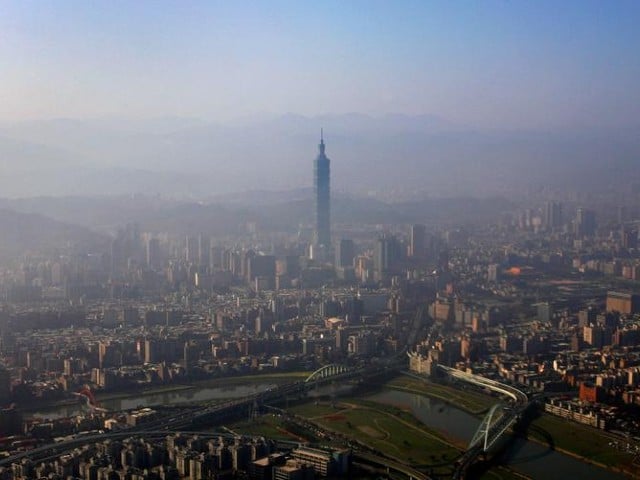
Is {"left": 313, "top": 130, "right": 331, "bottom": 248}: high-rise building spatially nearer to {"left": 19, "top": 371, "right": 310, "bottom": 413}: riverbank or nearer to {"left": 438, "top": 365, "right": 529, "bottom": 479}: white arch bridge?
{"left": 19, "top": 371, "right": 310, "bottom": 413}: riverbank

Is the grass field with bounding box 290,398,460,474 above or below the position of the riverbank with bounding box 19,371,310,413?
above

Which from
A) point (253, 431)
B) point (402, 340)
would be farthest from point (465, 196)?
point (253, 431)

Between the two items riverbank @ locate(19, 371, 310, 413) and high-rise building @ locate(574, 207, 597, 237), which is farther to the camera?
high-rise building @ locate(574, 207, 597, 237)

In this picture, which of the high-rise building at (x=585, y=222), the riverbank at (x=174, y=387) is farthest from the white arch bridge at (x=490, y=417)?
the high-rise building at (x=585, y=222)

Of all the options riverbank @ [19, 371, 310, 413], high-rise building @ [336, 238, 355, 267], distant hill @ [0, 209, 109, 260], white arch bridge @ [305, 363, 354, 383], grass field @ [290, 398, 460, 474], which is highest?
distant hill @ [0, 209, 109, 260]

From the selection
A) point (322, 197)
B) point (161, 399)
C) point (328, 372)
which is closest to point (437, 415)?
point (328, 372)

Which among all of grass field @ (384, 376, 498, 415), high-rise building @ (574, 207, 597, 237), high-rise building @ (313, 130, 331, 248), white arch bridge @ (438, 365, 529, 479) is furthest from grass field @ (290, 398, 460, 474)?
high-rise building @ (313, 130, 331, 248)
